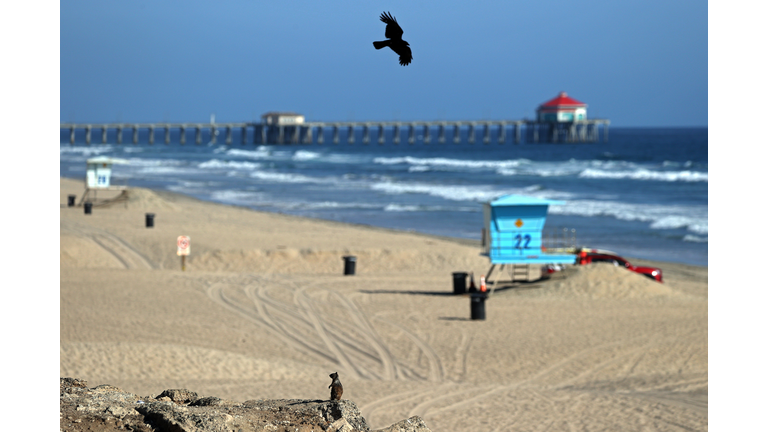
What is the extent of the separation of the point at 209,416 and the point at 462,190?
148ft

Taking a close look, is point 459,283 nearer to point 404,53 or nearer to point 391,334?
point 391,334

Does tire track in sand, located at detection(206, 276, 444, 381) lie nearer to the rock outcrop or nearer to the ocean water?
the rock outcrop

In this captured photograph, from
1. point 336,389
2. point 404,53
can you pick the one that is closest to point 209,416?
point 336,389

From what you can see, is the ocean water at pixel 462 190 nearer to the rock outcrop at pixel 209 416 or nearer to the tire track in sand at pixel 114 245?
the tire track in sand at pixel 114 245

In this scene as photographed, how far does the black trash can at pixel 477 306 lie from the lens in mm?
15969

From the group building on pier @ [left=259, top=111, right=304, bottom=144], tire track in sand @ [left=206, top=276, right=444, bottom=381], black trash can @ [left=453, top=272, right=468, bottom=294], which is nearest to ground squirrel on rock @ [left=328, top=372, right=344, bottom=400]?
tire track in sand @ [left=206, top=276, right=444, bottom=381]

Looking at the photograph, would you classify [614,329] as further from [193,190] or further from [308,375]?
[193,190]

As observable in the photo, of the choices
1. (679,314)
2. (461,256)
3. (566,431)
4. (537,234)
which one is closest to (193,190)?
(461,256)

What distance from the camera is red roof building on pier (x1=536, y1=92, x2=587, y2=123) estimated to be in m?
120

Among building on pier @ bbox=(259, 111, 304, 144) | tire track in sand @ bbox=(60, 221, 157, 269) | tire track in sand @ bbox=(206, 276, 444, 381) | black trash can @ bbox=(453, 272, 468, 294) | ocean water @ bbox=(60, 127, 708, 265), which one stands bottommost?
tire track in sand @ bbox=(206, 276, 444, 381)

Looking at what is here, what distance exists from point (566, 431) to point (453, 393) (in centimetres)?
207

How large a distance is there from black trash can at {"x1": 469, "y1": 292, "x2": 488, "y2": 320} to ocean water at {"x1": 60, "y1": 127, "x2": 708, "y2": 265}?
459 inches

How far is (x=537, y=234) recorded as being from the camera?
18578 millimetres

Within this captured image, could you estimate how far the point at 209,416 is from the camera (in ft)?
17.5
